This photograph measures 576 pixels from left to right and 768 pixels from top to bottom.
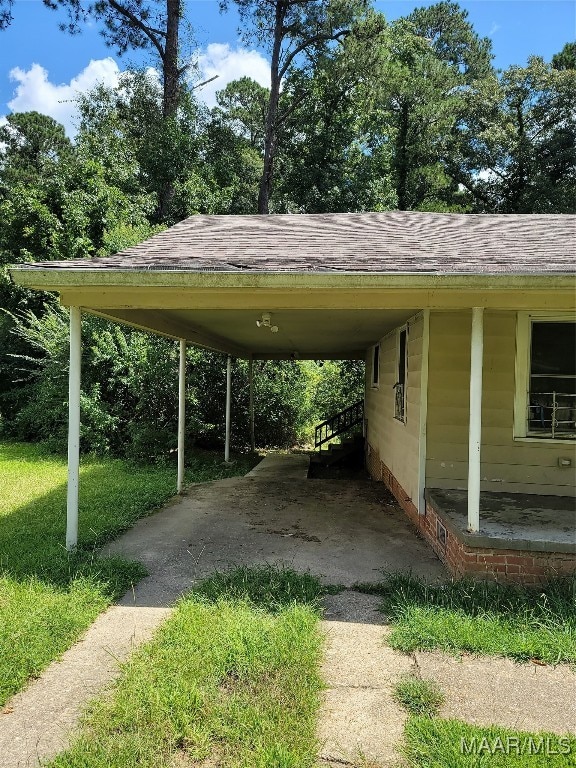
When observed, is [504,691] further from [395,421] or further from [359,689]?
[395,421]

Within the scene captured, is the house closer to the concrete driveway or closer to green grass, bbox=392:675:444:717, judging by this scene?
the concrete driveway

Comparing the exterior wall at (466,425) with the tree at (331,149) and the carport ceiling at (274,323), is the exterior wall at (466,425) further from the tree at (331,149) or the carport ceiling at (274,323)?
the tree at (331,149)

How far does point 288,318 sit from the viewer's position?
6.77 meters

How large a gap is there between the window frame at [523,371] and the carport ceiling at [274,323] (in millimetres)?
1137

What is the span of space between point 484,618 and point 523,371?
2.79 m

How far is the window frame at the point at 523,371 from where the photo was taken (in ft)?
18.4

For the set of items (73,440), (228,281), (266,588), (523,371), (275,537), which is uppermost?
(228,281)

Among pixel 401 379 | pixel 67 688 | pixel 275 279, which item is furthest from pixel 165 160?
pixel 67 688

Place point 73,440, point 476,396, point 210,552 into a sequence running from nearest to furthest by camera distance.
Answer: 1. point 476,396
2. point 73,440
3. point 210,552

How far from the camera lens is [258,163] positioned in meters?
22.4

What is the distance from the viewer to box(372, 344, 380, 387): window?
10273 mm

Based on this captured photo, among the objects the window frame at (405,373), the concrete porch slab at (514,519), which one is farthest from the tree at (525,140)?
A: the concrete porch slab at (514,519)

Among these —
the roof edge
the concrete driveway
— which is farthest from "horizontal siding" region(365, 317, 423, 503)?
the roof edge

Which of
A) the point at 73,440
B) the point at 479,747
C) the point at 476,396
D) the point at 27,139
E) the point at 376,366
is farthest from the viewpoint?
the point at 27,139
